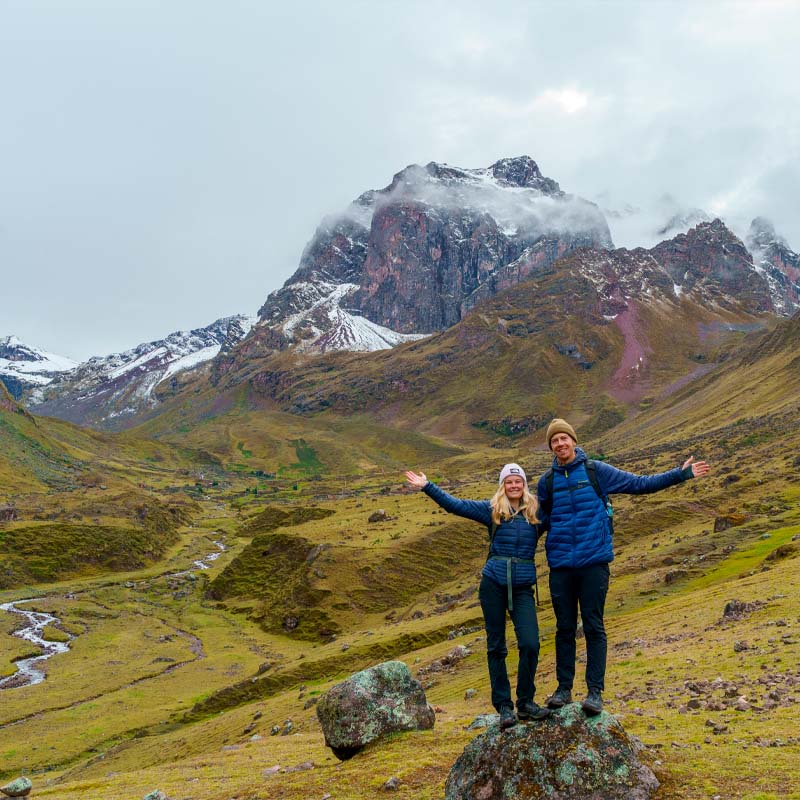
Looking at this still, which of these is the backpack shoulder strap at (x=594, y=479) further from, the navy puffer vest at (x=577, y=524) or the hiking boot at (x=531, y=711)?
the hiking boot at (x=531, y=711)

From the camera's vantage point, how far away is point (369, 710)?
19.2 meters

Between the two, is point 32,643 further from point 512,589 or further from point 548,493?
point 548,493

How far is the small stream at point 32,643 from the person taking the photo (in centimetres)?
6462

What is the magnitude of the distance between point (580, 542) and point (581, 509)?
2.01ft

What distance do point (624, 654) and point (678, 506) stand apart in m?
53.9

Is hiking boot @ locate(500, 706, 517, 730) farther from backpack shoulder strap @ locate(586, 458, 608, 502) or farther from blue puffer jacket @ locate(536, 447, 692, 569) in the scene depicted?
backpack shoulder strap @ locate(586, 458, 608, 502)

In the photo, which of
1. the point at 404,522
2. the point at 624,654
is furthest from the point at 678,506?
the point at 624,654

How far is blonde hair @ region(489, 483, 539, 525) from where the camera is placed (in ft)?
40.6

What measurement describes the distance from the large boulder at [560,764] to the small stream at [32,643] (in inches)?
2605

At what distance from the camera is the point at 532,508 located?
12.4m

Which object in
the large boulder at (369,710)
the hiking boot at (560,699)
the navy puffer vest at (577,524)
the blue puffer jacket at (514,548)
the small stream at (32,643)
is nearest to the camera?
the navy puffer vest at (577,524)

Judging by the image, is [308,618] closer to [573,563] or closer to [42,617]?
[42,617]

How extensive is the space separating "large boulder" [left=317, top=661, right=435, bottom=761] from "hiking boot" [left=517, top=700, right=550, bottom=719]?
27.4 feet

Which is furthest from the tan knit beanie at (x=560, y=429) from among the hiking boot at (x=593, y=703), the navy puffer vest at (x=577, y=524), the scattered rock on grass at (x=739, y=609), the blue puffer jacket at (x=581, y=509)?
the scattered rock on grass at (x=739, y=609)
